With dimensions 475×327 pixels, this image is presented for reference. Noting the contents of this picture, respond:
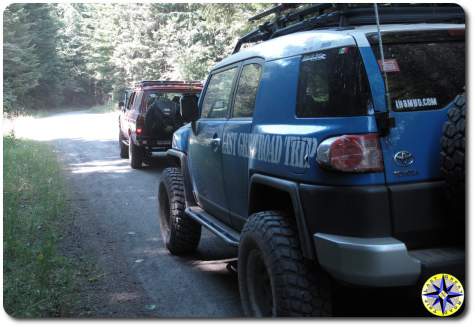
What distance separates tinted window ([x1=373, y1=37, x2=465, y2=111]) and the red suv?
846cm

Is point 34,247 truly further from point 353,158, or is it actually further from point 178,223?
point 353,158

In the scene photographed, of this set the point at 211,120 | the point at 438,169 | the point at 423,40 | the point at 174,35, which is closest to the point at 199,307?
the point at 211,120

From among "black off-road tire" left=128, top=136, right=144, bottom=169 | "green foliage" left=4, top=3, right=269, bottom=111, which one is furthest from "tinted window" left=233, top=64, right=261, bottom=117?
"black off-road tire" left=128, top=136, right=144, bottom=169

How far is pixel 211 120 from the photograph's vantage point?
4730 mm

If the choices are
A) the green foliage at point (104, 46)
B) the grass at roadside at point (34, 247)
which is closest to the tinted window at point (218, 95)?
the grass at roadside at point (34, 247)

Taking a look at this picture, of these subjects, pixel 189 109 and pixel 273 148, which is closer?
pixel 273 148

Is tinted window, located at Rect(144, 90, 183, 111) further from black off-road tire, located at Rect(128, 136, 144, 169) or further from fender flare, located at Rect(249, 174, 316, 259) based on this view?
fender flare, located at Rect(249, 174, 316, 259)

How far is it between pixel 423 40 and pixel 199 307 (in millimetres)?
2684

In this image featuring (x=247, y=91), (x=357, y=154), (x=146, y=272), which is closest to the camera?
(x=357, y=154)

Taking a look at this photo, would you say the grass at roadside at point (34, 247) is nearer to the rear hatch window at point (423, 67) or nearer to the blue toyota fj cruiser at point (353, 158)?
the blue toyota fj cruiser at point (353, 158)

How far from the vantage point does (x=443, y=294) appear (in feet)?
8.99

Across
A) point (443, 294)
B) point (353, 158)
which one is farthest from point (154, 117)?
point (443, 294)

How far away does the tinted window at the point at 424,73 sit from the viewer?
2838mm

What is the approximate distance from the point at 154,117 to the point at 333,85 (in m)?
9.00
